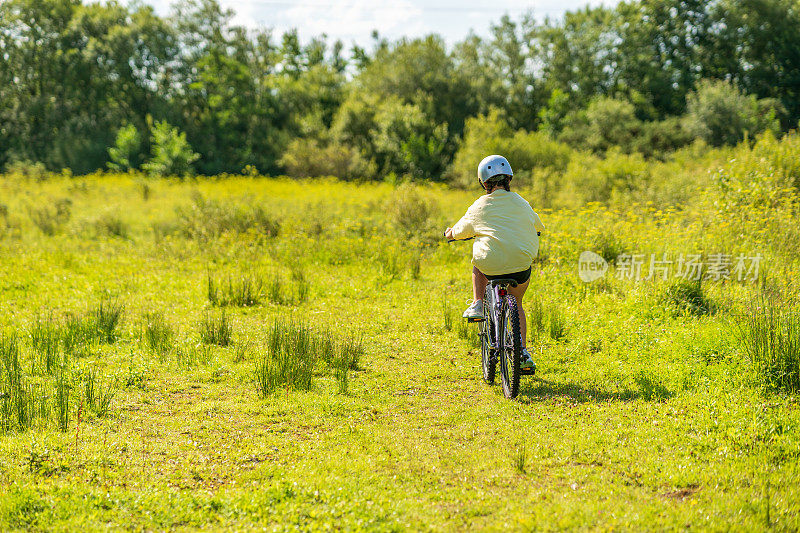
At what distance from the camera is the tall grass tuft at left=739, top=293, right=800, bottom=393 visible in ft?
17.2

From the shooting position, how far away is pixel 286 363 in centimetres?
623

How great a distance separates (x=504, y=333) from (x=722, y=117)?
115 feet

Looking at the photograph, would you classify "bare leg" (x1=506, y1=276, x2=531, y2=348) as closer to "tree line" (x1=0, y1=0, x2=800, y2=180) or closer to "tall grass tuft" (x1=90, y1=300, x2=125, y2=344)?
"tall grass tuft" (x1=90, y1=300, x2=125, y2=344)

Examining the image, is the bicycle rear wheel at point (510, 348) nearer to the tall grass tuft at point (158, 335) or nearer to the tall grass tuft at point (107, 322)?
the tall grass tuft at point (158, 335)

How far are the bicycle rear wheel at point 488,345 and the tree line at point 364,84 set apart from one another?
28.6 meters

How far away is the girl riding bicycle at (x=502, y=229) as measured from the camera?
545 centimetres

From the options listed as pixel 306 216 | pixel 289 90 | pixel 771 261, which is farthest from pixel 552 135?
pixel 771 261

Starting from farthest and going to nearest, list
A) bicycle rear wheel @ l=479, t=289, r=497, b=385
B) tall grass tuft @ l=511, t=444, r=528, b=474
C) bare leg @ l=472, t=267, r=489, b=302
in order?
1. bare leg @ l=472, t=267, r=489, b=302
2. bicycle rear wheel @ l=479, t=289, r=497, b=385
3. tall grass tuft @ l=511, t=444, r=528, b=474

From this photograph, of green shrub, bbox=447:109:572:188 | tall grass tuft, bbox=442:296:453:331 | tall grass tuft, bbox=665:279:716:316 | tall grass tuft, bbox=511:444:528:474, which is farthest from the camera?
green shrub, bbox=447:109:572:188

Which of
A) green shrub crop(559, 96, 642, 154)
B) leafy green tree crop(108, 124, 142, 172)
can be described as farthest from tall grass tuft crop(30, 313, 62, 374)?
green shrub crop(559, 96, 642, 154)

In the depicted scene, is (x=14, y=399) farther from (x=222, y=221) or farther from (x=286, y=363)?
(x=222, y=221)

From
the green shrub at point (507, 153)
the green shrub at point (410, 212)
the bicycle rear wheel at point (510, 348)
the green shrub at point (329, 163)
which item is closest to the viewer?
the bicycle rear wheel at point (510, 348)

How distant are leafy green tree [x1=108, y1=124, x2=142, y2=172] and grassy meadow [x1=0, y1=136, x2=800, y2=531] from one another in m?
25.8

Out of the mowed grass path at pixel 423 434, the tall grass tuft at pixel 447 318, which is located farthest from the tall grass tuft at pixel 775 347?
the tall grass tuft at pixel 447 318
